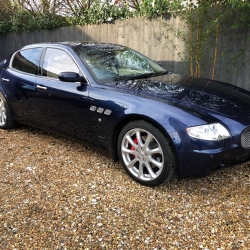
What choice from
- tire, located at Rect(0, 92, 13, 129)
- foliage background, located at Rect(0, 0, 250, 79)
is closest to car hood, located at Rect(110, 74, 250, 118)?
foliage background, located at Rect(0, 0, 250, 79)

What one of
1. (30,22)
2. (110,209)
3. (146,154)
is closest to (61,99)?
(146,154)

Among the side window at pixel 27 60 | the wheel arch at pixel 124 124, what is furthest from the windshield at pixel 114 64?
the side window at pixel 27 60

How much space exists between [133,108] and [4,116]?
2872 millimetres

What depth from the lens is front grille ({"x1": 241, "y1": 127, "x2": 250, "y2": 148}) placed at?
263cm

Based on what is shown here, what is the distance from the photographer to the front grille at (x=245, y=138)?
263cm

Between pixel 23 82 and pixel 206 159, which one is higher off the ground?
pixel 23 82

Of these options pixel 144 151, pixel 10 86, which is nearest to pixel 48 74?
pixel 10 86

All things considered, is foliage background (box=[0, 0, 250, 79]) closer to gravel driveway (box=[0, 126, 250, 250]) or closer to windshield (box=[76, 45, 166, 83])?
windshield (box=[76, 45, 166, 83])

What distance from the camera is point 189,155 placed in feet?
8.54

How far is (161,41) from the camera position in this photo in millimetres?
6555

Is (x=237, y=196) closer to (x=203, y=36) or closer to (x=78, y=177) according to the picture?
(x=78, y=177)

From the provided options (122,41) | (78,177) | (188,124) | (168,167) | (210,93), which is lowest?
(78,177)

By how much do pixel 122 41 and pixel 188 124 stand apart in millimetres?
5213

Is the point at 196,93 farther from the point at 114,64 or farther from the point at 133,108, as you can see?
the point at 114,64
